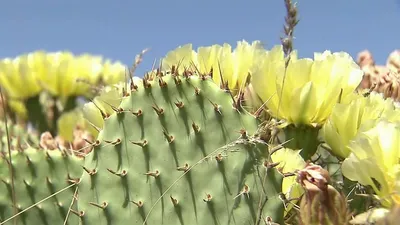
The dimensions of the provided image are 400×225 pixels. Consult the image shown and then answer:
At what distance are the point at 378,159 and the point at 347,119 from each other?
129mm

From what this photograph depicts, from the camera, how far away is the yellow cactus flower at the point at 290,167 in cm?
89

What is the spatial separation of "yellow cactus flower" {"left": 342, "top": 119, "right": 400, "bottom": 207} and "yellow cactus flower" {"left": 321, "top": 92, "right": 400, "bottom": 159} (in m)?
0.09

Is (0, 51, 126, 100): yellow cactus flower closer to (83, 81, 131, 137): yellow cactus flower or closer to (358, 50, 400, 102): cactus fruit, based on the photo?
(358, 50, 400, 102): cactus fruit

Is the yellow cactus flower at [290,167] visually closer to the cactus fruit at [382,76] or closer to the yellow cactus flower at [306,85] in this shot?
the yellow cactus flower at [306,85]

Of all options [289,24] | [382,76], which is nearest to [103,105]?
[289,24]

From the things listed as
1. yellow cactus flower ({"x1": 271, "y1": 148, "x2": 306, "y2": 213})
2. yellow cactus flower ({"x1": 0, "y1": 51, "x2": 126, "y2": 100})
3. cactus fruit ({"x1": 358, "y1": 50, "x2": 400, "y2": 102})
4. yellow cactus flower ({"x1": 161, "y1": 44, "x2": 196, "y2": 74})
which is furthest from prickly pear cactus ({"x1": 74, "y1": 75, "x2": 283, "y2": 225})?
yellow cactus flower ({"x1": 0, "y1": 51, "x2": 126, "y2": 100})

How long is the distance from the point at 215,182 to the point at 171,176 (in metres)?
0.07

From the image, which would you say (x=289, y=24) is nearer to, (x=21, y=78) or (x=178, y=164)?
(x=178, y=164)

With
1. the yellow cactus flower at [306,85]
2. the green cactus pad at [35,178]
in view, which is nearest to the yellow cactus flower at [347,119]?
the yellow cactus flower at [306,85]

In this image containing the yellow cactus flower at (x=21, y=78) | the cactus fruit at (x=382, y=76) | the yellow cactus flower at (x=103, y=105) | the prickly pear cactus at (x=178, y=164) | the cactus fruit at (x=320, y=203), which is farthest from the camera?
the yellow cactus flower at (x=21, y=78)

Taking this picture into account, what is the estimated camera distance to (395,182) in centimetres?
72

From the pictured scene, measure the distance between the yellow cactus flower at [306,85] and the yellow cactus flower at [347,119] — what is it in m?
0.04

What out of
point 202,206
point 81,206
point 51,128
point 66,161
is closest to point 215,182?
point 202,206

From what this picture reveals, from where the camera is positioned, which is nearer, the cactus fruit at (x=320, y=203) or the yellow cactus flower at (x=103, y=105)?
the cactus fruit at (x=320, y=203)
